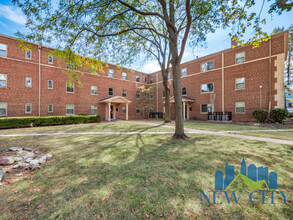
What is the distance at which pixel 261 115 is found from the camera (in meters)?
13.2

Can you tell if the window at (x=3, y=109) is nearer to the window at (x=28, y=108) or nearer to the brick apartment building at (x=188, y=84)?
the brick apartment building at (x=188, y=84)

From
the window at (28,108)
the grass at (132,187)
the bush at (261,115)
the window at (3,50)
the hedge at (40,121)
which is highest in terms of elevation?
the window at (3,50)

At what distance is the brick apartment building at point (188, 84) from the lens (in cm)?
1327

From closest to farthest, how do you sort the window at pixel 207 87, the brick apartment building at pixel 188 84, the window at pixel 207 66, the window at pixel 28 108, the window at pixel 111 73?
the brick apartment building at pixel 188 84, the window at pixel 28 108, the window at pixel 207 87, the window at pixel 207 66, the window at pixel 111 73

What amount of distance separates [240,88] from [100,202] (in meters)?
18.9

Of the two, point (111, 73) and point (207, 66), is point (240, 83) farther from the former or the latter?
point (111, 73)

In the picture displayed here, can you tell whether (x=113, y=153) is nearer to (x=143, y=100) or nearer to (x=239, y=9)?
(x=239, y=9)

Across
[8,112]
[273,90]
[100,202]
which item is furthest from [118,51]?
[273,90]

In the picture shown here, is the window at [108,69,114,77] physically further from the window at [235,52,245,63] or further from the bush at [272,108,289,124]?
the bush at [272,108,289,124]

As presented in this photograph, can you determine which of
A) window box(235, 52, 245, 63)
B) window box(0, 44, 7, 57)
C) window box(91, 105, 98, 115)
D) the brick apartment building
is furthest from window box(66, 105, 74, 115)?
window box(235, 52, 245, 63)

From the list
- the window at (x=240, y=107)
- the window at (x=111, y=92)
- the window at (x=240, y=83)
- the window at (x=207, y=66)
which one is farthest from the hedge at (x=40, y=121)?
the window at (x=240, y=83)

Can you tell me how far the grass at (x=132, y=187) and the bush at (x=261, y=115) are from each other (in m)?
11.3

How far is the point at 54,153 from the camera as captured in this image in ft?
15.3

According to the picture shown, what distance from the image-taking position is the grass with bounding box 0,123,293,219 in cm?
196
